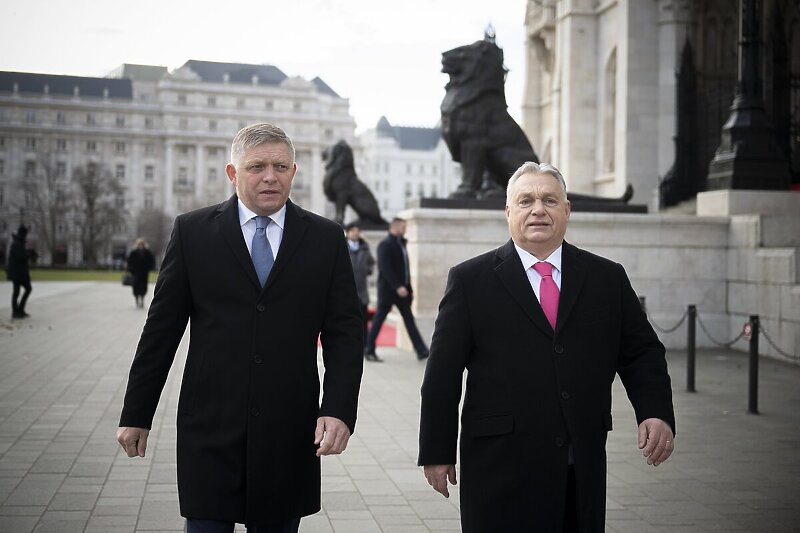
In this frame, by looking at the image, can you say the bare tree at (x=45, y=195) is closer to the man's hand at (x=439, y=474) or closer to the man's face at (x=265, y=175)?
the man's face at (x=265, y=175)

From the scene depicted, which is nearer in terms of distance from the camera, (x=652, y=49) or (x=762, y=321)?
(x=762, y=321)

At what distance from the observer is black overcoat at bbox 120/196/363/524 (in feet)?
11.5

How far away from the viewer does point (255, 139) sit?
366 centimetres

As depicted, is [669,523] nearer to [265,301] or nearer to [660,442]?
[660,442]

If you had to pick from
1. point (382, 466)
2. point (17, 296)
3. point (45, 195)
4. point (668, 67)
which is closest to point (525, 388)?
point (382, 466)

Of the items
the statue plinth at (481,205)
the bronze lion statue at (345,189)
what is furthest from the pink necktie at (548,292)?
the bronze lion statue at (345,189)

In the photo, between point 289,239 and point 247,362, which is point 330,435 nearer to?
point 247,362

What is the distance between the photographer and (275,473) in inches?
138

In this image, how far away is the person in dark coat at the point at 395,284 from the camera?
13305 mm

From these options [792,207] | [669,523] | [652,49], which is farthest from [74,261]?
[669,523]

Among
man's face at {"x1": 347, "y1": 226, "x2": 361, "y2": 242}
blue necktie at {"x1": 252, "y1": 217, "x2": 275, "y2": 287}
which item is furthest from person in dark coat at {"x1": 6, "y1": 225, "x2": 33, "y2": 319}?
blue necktie at {"x1": 252, "y1": 217, "x2": 275, "y2": 287}

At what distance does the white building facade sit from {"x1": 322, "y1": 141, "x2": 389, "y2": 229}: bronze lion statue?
11010 centimetres

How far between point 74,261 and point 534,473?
350ft

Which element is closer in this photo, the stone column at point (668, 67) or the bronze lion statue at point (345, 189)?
the stone column at point (668, 67)
